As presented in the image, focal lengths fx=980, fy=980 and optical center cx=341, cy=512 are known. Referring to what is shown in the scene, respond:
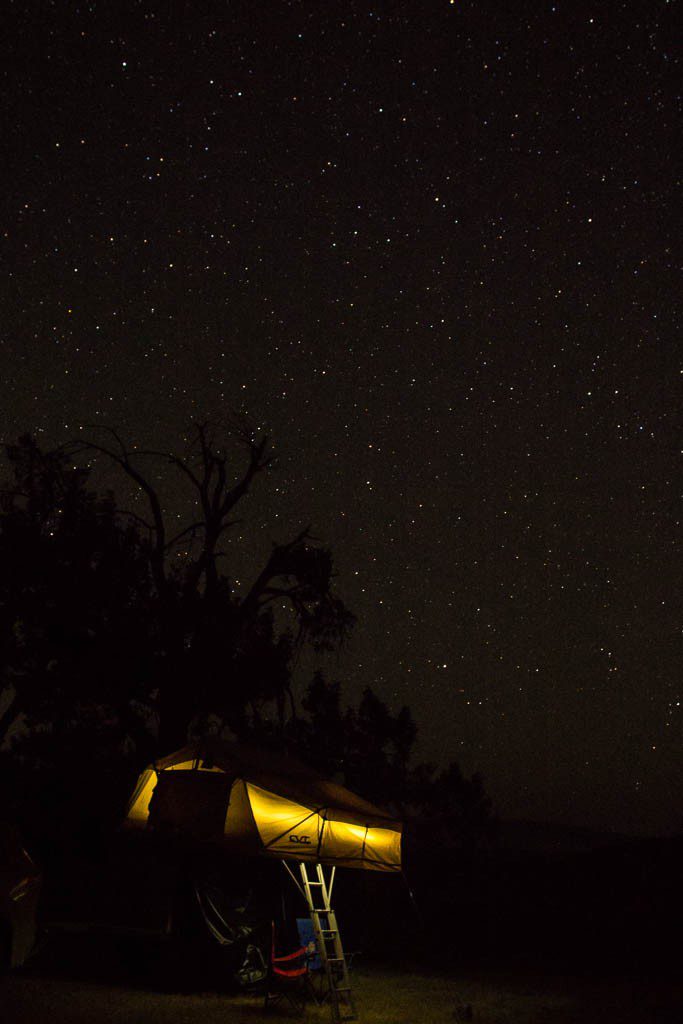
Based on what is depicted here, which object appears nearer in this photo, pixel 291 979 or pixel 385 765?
pixel 291 979

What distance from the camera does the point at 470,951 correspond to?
13344 millimetres

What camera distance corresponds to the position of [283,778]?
8.63m

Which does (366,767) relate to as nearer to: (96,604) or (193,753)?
(96,604)

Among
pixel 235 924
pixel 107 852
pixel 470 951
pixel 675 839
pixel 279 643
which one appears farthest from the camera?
pixel 675 839

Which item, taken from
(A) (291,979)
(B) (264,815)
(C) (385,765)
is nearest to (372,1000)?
(A) (291,979)

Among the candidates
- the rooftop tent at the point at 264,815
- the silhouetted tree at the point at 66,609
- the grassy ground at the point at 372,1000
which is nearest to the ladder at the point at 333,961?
the grassy ground at the point at 372,1000

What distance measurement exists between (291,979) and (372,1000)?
31.4 inches

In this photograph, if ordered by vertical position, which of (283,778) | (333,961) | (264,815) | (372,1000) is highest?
(283,778)

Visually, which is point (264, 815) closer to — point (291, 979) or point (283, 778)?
point (283, 778)

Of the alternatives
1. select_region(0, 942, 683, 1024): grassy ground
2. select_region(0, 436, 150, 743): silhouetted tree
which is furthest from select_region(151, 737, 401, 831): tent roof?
select_region(0, 436, 150, 743): silhouetted tree

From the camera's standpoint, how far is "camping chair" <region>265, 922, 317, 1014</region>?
28.1ft

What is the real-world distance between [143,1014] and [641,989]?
5.07 metres

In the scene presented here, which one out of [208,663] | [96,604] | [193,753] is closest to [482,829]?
[208,663]

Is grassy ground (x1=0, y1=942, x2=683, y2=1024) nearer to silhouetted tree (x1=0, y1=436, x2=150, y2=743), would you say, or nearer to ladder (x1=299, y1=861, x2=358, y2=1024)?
ladder (x1=299, y1=861, x2=358, y2=1024)
